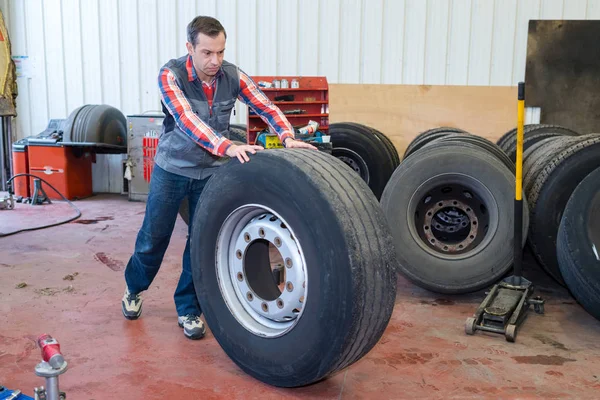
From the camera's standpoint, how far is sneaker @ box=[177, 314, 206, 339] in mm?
3135

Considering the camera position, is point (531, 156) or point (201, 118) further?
point (531, 156)

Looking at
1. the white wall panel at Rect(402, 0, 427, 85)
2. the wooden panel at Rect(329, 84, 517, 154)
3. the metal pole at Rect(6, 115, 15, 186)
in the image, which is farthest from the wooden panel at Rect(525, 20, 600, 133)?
the metal pole at Rect(6, 115, 15, 186)

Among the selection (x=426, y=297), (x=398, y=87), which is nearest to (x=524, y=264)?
(x=426, y=297)

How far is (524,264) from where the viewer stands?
483 centimetres

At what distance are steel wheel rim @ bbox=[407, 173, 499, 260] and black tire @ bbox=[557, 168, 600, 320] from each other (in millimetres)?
547

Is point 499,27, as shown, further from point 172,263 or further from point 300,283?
point 300,283

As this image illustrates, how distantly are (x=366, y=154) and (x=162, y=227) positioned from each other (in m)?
3.25

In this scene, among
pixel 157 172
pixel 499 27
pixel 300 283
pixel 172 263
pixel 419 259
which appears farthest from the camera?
pixel 499 27

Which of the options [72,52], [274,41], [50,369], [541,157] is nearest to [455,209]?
[541,157]

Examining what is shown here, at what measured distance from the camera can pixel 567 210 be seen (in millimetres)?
3393

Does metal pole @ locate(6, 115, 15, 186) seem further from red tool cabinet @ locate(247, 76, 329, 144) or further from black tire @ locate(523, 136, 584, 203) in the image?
black tire @ locate(523, 136, 584, 203)

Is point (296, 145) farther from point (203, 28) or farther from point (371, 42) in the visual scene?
point (371, 42)

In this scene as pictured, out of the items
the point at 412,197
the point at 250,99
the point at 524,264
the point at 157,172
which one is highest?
the point at 250,99

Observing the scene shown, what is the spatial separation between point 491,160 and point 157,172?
6.87 feet
